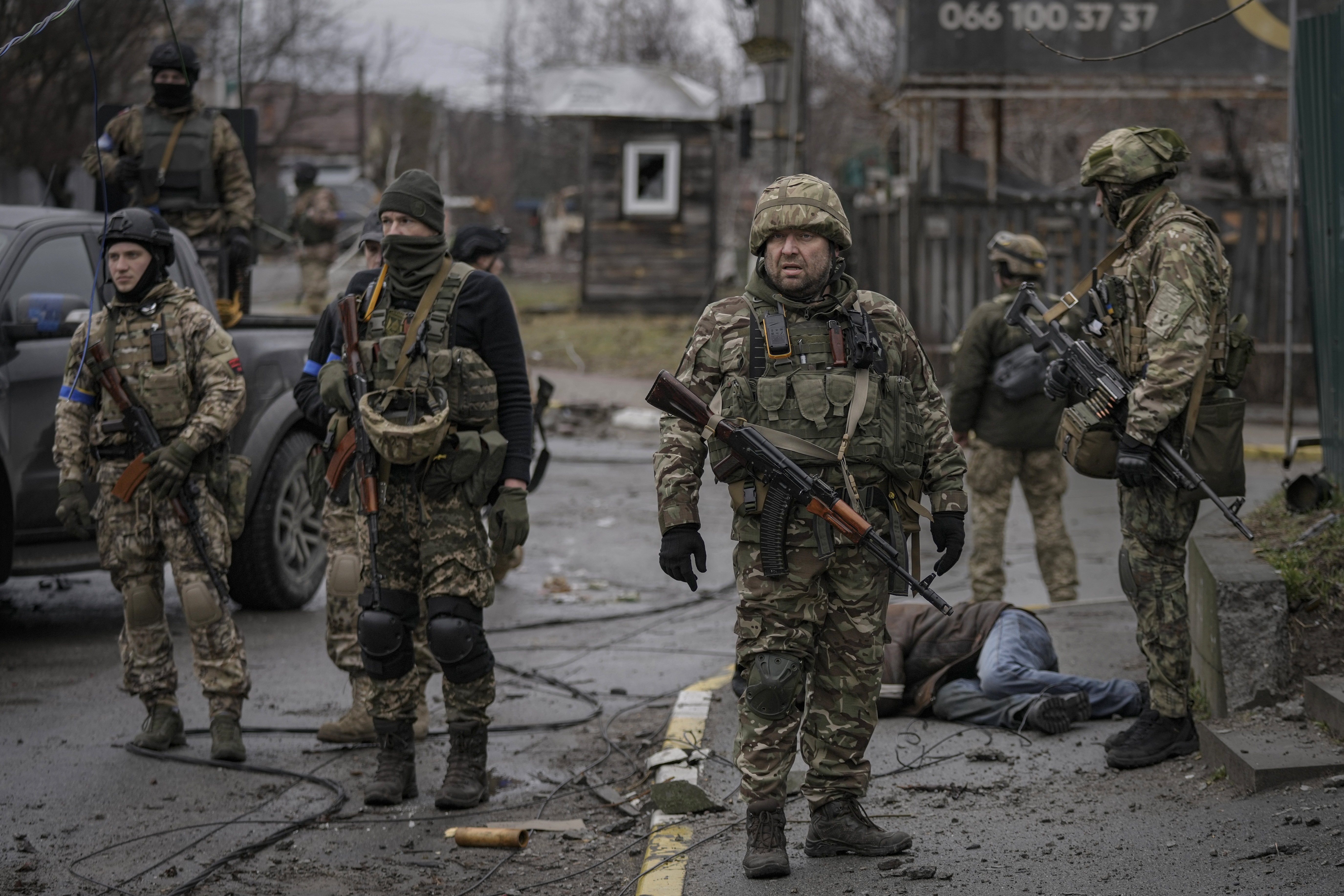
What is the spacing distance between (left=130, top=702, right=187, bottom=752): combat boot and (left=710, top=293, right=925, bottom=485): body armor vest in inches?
106

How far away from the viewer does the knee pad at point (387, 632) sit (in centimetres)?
505

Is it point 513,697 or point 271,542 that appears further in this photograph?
point 271,542

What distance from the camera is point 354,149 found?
53.4 metres

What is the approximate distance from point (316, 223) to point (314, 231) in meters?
0.11

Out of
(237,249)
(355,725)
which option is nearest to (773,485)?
(355,725)

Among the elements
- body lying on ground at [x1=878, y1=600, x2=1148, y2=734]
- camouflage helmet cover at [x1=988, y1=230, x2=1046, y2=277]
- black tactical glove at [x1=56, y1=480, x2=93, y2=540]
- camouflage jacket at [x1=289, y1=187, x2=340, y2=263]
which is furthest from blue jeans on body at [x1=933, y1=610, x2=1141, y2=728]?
camouflage jacket at [x1=289, y1=187, x2=340, y2=263]

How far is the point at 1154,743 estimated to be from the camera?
4996 millimetres

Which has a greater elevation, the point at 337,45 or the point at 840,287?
the point at 337,45

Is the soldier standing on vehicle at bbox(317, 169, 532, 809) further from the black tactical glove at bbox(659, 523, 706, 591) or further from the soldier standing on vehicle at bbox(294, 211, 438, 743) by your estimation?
the black tactical glove at bbox(659, 523, 706, 591)

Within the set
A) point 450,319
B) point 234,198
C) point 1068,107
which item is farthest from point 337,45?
point 450,319

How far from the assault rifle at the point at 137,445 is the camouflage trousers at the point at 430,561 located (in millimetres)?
876

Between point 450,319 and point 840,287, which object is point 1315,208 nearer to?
point 840,287

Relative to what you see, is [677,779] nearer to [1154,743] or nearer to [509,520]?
[509,520]

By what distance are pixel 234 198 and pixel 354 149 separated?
46.1 metres
